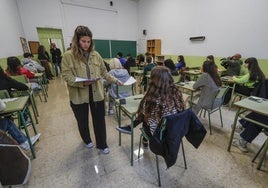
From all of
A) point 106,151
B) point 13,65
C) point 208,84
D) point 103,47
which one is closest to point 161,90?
point 106,151

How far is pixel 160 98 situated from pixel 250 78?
8.57 feet

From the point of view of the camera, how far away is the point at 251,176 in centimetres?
153

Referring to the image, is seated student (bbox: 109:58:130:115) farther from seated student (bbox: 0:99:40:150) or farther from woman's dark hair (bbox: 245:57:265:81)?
woman's dark hair (bbox: 245:57:265:81)

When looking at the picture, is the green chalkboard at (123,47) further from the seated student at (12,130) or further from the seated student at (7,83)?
the seated student at (12,130)

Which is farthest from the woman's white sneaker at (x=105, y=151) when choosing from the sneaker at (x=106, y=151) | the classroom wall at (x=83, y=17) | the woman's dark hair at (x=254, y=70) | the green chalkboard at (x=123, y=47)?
the green chalkboard at (x=123, y=47)

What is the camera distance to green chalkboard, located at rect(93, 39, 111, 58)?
26.3 ft

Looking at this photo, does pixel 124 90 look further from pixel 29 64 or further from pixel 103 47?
pixel 103 47

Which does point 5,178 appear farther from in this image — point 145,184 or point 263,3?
point 263,3

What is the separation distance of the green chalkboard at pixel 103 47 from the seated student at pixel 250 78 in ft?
22.4

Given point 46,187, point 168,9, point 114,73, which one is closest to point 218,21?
point 168,9

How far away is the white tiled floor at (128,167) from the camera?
1.47m

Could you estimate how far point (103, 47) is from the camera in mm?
8195

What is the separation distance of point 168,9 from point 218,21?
9.00 ft

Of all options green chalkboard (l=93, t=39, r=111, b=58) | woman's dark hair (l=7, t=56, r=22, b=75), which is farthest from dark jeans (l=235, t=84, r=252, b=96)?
green chalkboard (l=93, t=39, r=111, b=58)
